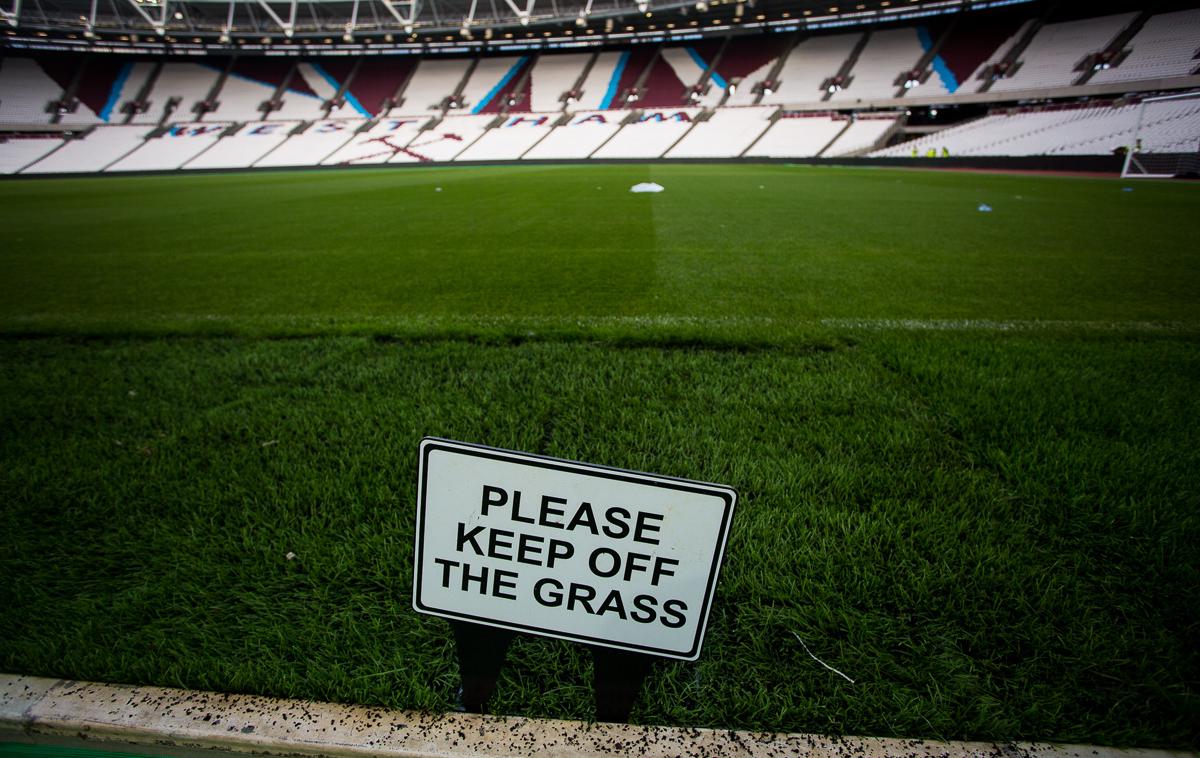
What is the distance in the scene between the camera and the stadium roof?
30.8 meters

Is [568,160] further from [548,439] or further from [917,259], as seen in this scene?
[548,439]

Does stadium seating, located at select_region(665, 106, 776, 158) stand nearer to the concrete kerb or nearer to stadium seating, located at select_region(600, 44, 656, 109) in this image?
stadium seating, located at select_region(600, 44, 656, 109)

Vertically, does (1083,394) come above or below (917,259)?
below

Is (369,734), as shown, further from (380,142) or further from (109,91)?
(109,91)

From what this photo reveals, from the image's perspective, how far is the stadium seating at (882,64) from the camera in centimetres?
3095

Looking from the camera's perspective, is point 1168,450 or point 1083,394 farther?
point 1083,394

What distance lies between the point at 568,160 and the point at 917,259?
29210 millimetres

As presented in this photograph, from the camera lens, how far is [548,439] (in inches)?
81.1

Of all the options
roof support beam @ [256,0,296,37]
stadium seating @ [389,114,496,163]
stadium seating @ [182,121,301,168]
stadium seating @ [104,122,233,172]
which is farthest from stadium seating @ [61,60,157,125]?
stadium seating @ [389,114,496,163]

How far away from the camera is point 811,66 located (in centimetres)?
3412

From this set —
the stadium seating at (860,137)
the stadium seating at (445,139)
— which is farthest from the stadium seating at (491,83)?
the stadium seating at (860,137)

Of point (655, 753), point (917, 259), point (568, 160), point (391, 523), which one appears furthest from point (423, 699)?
point (568, 160)

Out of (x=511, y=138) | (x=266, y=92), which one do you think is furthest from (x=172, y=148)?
(x=511, y=138)

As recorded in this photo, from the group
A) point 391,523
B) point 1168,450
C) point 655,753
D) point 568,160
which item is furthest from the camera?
point 568,160
